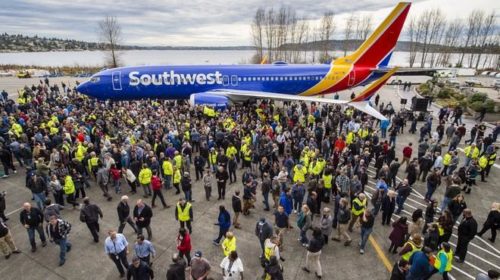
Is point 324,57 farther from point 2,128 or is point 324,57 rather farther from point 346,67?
point 2,128

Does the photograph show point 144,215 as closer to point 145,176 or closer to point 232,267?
point 145,176

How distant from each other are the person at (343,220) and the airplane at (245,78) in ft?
40.9

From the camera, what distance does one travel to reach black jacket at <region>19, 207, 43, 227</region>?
7598 mm

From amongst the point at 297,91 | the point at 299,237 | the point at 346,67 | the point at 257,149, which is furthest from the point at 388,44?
the point at 299,237

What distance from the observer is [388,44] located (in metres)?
21.1

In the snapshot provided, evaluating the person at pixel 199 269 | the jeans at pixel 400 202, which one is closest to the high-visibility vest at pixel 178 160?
the person at pixel 199 269

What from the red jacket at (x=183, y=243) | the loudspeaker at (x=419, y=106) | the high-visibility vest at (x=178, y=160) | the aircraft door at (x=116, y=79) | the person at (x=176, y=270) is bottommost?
the red jacket at (x=183, y=243)

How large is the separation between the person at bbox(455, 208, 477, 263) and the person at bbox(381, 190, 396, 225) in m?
1.70

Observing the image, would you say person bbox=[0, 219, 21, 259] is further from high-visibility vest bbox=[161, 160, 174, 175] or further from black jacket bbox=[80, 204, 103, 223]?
high-visibility vest bbox=[161, 160, 174, 175]

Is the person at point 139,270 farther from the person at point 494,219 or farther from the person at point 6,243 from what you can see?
the person at point 494,219

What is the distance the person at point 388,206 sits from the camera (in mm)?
8529

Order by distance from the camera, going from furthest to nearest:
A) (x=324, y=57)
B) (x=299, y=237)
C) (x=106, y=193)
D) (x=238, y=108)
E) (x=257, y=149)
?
(x=324, y=57)
(x=238, y=108)
(x=257, y=149)
(x=106, y=193)
(x=299, y=237)

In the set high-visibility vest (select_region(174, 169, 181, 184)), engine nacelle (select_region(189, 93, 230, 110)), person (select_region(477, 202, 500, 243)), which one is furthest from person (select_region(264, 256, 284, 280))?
engine nacelle (select_region(189, 93, 230, 110))

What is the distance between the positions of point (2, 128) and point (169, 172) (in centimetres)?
1048
